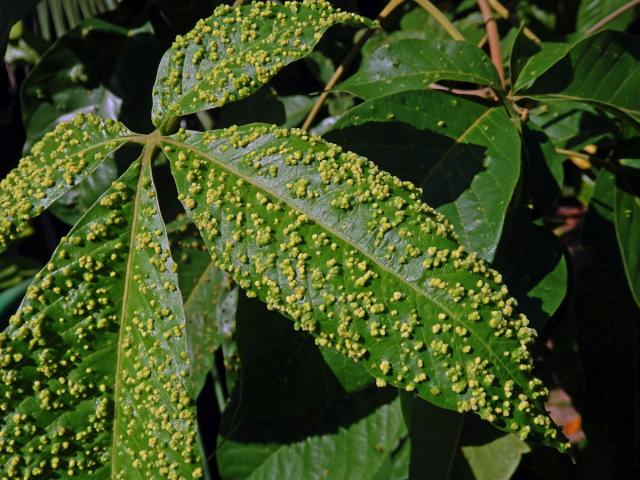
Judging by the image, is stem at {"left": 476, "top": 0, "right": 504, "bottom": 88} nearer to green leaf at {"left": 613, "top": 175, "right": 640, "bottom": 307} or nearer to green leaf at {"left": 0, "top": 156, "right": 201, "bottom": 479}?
green leaf at {"left": 613, "top": 175, "right": 640, "bottom": 307}

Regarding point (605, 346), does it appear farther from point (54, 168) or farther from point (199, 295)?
point (54, 168)

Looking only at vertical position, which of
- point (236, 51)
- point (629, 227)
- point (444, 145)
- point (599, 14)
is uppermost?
point (236, 51)

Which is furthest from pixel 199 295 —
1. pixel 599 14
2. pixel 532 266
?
pixel 599 14

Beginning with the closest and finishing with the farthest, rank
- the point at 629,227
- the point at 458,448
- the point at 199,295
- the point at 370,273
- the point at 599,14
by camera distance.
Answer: the point at 370,273, the point at 629,227, the point at 458,448, the point at 199,295, the point at 599,14

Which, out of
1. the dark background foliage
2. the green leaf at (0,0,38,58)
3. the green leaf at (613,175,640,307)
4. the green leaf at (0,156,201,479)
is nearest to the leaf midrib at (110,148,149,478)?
the green leaf at (0,156,201,479)

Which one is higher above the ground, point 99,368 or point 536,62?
point 536,62

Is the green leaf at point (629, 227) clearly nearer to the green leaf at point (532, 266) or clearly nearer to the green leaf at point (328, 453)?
the green leaf at point (532, 266)

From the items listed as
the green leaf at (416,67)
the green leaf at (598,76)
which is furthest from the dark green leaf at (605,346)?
the green leaf at (416,67)
